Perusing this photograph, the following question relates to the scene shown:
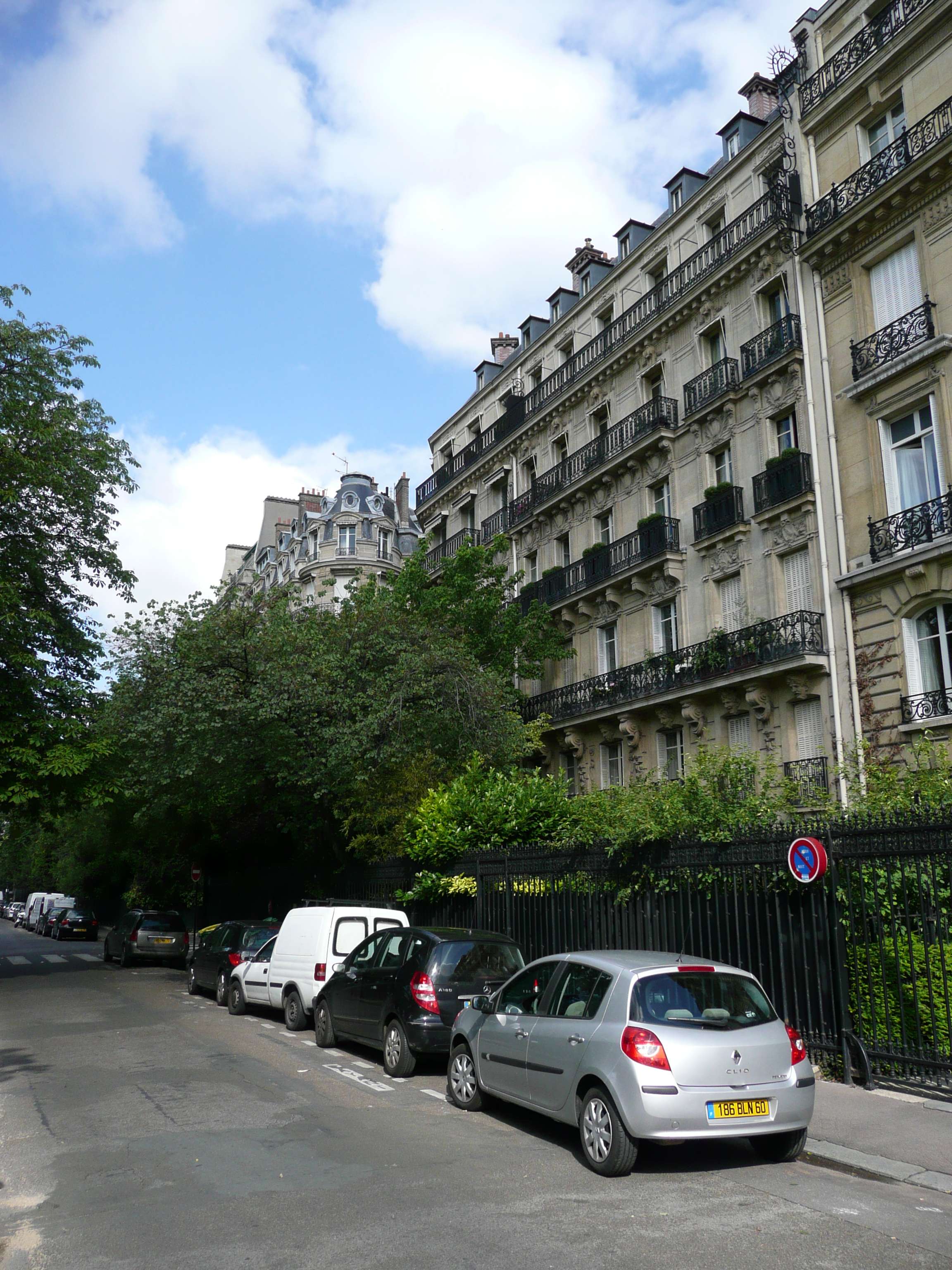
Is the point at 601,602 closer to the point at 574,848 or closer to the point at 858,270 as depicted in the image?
the point at 858,270

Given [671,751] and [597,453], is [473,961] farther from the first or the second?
[597,453]

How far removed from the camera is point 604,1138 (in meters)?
7.02

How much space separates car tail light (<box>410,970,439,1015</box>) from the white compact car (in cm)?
316

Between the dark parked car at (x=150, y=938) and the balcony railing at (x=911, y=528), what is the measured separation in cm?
2092

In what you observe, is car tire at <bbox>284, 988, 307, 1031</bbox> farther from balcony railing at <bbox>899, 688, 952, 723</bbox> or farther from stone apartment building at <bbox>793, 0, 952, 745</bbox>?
balcony railing at <bbox>899, 688, 952, 723</bbox>

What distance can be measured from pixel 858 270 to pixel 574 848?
555 inches

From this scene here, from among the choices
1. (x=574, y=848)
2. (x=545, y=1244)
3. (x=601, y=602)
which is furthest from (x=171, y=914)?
(x=545, y=1244)

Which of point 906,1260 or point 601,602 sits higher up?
point 601,602

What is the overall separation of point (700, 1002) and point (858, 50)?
71.3ft

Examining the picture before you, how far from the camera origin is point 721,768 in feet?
44.2

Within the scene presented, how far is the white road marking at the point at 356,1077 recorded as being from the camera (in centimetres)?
1023

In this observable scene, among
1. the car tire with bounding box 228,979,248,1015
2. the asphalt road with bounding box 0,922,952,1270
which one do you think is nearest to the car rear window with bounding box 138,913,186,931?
the car tire with bounding box 228,979,248,1015

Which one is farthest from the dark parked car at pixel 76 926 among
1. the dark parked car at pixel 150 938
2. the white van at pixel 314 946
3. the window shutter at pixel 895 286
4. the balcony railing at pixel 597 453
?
the window shutter at pixel 895 286

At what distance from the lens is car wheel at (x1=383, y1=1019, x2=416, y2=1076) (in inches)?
424
